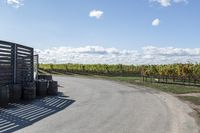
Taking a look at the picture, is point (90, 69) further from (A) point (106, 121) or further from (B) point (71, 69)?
(A) point (106, 121)

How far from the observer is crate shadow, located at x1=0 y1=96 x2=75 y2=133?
12.0 metres

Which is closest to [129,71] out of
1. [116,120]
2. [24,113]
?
[24,113]

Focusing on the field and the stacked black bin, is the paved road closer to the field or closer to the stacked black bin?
the stacked black bin

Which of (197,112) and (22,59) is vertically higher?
(22,59)

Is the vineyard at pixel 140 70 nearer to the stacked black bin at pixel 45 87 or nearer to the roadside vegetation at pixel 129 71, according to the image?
the roadside vegetation at pixel 129 71

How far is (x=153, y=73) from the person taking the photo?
1944 inches

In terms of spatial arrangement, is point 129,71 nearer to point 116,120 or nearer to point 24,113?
point 24,113

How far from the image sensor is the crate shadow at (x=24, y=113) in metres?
12.0

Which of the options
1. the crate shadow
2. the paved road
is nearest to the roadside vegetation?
the paved road

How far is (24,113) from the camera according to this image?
1478cm

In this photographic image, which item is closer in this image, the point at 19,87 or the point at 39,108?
the point at 39,108

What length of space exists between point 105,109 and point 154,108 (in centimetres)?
255

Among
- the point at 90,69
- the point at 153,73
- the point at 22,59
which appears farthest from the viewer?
the point at 90,69

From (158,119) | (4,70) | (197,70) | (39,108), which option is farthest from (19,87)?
Result: (197,70)
